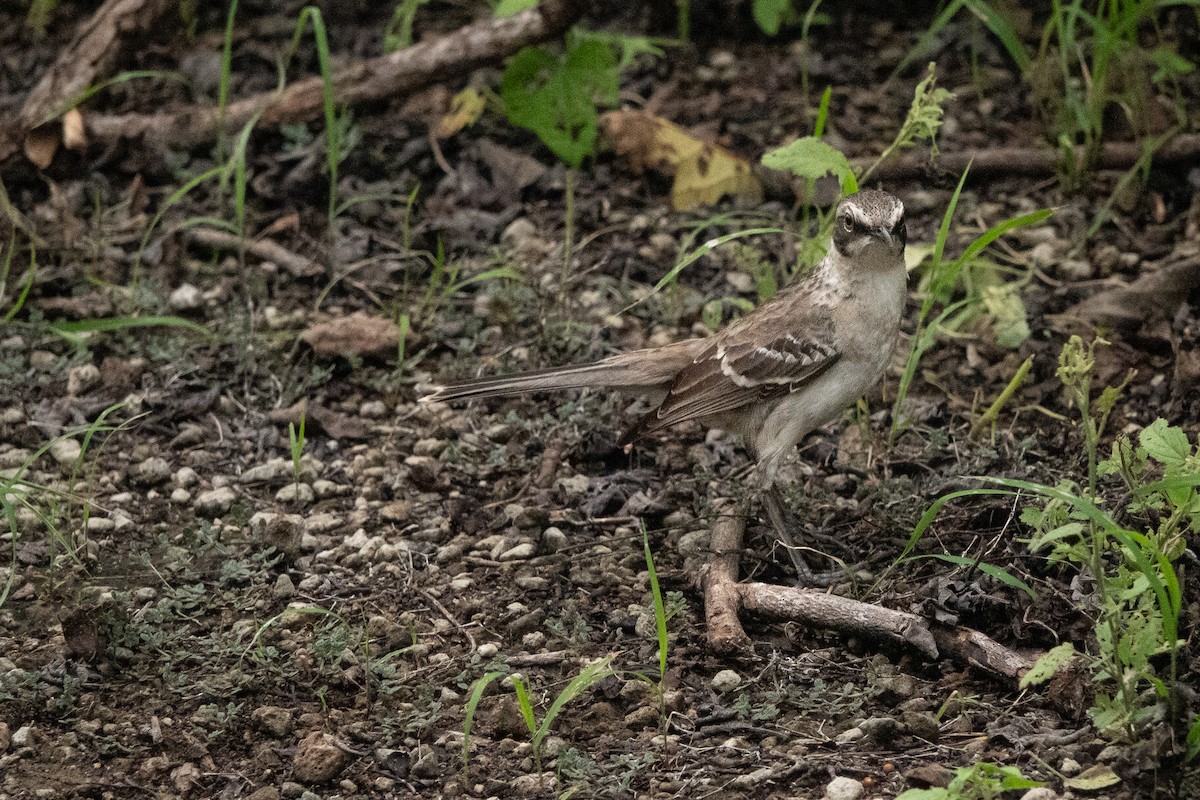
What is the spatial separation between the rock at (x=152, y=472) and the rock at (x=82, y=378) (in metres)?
0.64

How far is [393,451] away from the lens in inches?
235

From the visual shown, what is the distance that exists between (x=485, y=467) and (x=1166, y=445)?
2.71m

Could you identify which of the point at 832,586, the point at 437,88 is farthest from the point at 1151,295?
the point at 437,88

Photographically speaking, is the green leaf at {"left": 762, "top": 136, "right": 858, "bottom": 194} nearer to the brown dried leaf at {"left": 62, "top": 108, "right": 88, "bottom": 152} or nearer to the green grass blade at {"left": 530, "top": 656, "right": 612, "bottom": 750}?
the green grass blade at {"left": 530, "top": 656, "right": 612, "bottom": 750}

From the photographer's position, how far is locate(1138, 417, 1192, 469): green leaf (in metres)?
4.12

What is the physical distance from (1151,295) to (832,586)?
7.52ft

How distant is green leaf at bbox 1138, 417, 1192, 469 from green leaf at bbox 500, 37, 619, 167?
3783 millimetres

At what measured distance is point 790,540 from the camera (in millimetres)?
5191

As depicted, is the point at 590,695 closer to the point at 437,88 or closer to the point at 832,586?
the point at 832,586

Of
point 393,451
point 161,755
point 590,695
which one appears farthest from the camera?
point 393,451

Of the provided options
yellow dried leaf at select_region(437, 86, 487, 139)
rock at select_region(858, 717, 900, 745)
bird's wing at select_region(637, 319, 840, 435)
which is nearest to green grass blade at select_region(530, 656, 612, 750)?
rock at select_region(858, 717, 900, 745)

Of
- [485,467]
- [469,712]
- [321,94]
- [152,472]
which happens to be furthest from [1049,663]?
[321,94]

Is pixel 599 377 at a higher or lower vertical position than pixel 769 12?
lower

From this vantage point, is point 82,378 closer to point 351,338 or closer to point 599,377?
point 351,338
